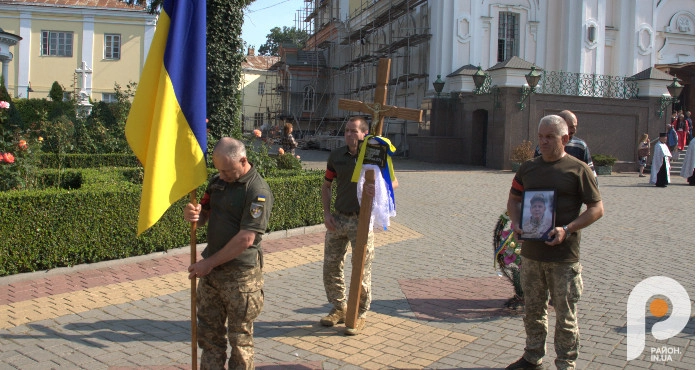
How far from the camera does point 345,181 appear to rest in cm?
612

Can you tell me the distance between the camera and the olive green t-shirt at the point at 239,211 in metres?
4.42

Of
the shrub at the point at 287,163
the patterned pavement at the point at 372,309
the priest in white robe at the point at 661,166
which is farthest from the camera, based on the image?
the priest in white robe at the point at 661,166

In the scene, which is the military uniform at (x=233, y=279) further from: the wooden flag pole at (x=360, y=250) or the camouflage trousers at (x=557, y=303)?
the camouflage trousers at (x=557, y=303)

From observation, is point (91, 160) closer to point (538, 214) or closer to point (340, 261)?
point (340, 261)

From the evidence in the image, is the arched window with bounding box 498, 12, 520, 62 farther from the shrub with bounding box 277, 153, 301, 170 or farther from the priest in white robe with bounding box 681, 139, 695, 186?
the shrub with bounding box 277, 153, 301, 170

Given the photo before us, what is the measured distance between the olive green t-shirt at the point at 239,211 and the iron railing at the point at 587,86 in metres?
22.8

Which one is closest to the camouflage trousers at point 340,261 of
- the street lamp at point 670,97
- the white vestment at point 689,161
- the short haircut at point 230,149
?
the short haircut at point 230,149

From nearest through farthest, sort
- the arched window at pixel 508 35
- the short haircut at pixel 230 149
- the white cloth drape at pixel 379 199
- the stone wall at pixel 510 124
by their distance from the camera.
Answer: the short haircut at pixel 230 149, the white cloth drape at pixel 379 199, the stone wall at pixel 510 124, the arched window at pixel 508 35

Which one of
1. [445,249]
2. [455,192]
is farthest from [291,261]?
[455,192]

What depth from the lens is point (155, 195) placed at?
4574mm

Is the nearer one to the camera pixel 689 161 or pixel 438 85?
pixel 689 161

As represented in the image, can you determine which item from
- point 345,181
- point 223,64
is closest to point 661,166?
point 223,64

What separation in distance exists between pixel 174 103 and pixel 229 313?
149 centimetres

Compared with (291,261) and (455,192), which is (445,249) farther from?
(455,192)
